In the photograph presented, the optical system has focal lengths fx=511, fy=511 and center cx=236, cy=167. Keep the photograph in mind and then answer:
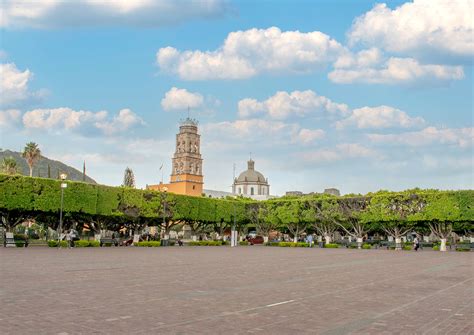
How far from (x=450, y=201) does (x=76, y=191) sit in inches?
1590

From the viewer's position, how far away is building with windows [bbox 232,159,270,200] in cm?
16025

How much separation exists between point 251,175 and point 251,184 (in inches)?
133

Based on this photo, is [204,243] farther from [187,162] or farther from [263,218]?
[187,162]

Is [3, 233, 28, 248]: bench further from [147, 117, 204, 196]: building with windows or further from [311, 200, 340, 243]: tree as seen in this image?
[147, 117, 204, 196]: building with windows

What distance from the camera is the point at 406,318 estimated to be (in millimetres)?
10766

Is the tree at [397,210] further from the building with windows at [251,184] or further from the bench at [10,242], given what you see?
the building with windows at [251,184]

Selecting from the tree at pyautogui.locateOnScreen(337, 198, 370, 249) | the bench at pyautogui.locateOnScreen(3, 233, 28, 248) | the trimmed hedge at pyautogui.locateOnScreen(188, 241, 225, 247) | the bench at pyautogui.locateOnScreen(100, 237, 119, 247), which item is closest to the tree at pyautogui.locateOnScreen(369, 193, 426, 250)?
the tree at pyautogui.locateOnScreen(337, 198, 370, 249)

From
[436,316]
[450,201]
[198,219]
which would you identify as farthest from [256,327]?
[198,219]

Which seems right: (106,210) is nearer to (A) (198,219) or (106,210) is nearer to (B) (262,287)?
(A) (198,219)

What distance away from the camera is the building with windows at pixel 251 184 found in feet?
526

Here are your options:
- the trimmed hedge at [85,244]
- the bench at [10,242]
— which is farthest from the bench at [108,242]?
the bench at [10,242]

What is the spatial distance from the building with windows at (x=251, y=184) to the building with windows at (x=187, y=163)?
3529 centimetres

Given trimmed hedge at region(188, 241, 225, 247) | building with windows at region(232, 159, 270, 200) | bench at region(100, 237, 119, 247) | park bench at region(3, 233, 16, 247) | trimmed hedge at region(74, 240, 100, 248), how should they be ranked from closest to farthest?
park bench at region(3, 233, 16, 247) → trimmed hedge at region(74, 240, 100, 248) → bench at region(100, 237, 119, 247) → trimmed hedge at region(188, 241, 225, 247) → building with windows at region(232, 159, 270, 200)

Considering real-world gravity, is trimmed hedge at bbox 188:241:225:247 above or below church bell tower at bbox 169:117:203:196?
below
